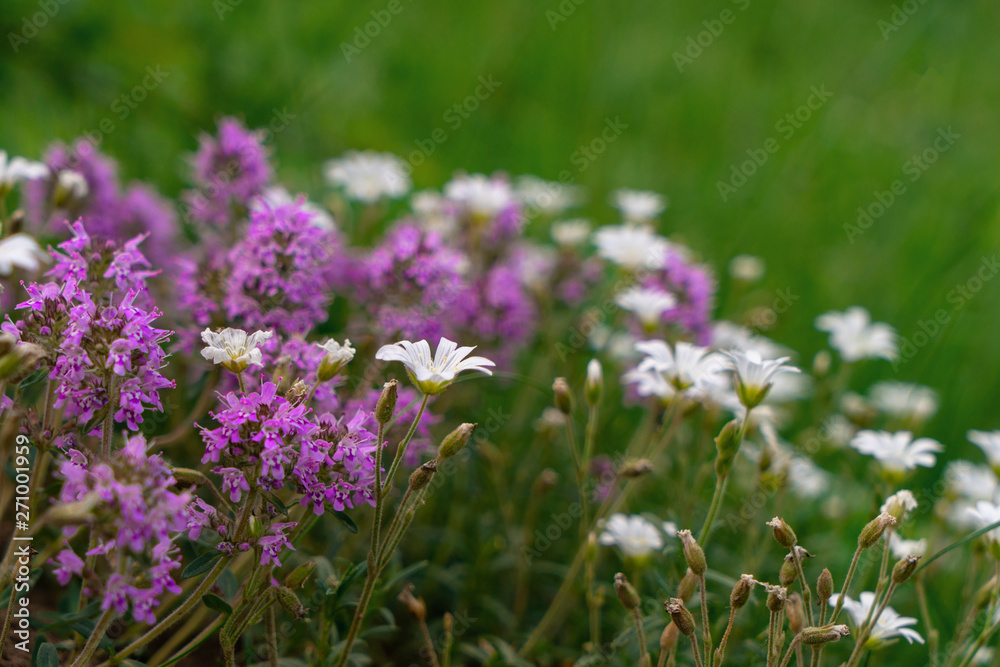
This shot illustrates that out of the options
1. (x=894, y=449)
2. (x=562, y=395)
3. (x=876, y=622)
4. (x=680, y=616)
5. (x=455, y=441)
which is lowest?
(x=680, y=616)

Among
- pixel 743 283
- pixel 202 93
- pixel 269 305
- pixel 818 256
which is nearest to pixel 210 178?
pixel 269 305

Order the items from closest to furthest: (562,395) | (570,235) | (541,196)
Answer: (562,395) < (570,235) < (541,196)

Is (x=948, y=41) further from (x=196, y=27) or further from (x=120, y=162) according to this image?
(x=120, y=162)

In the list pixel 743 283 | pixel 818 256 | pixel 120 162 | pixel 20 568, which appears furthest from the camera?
pixel 818 256

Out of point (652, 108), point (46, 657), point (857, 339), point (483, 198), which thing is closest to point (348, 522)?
point (46, 657)

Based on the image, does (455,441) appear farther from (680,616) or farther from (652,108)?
(652,108)

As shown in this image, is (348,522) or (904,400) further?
(904,400)
